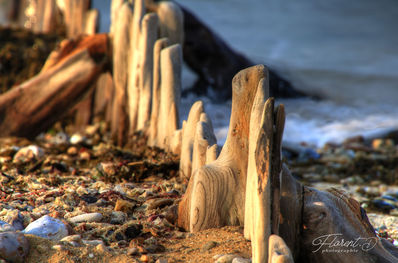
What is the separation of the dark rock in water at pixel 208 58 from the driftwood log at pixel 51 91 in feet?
8.36

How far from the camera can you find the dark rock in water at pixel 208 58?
943 centimetres

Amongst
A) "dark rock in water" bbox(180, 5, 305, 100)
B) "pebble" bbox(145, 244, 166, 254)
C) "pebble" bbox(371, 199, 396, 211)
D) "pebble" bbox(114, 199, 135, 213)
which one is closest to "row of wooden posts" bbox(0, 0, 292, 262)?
"pebble" bbox(145, 244, 166, 254)

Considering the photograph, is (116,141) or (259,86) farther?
(116,141)

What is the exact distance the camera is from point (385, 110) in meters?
12.1

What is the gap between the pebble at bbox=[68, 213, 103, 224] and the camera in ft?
11.0

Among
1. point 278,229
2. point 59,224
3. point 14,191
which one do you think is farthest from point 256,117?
point 14,191

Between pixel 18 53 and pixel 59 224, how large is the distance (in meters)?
7.14

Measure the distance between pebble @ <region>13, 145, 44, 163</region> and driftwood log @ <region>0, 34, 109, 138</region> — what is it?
40.5 inches

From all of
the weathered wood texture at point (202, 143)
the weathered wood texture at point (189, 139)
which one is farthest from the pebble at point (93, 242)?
the weathered wood texture at point (189, 139)

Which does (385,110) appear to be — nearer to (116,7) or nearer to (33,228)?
(116,7)

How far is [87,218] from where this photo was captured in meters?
3.38

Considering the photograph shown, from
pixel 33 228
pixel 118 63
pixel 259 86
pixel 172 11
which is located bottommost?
pixel 33 228

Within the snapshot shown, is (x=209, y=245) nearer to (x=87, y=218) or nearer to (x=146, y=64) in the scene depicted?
(x=87, y=218)

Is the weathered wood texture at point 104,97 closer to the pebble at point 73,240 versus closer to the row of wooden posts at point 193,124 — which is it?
the row of wooden posts at point 193,124
